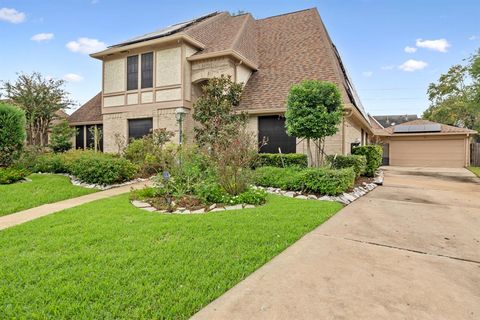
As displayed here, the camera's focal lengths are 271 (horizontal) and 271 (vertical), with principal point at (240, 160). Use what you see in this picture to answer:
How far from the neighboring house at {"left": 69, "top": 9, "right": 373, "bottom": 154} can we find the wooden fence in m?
13.0

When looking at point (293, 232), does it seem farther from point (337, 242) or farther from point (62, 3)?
point (62, 3)

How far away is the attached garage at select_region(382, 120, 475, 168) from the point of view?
65.8 ft

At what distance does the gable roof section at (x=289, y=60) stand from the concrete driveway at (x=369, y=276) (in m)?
7.11

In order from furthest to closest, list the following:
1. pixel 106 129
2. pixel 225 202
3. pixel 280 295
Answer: pixel 106 129 < pixel 225 202 < pixel 280 295

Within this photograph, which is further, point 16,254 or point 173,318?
point 16,254

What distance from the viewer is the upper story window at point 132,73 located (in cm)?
1364

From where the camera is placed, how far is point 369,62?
16797 mm

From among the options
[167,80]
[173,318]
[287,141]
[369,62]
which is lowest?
[173,318]

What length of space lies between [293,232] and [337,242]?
2.14 feet

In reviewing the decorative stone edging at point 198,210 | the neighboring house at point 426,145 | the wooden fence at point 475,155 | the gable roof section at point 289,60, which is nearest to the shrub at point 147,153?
the decorative stone edging at point 198,210

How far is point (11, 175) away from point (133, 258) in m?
7.58

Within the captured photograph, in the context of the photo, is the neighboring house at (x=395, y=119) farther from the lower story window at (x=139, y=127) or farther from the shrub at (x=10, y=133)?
the shrub at (x=10, y=133)

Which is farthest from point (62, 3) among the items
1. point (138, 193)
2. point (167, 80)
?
point (138, 193)

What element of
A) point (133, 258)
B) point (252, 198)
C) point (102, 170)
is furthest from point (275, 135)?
point (133, 258)
